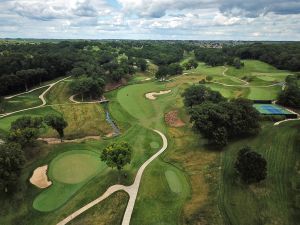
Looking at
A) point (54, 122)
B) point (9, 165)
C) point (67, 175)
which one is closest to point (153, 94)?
point (54, 122)

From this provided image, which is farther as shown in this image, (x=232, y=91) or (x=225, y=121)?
(x=232, y=91)

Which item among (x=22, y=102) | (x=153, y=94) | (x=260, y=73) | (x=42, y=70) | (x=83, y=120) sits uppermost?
(x=42, y=70)

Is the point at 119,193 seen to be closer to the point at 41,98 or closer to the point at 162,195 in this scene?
the point at 162,195

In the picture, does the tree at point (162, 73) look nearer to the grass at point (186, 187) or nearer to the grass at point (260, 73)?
the grass at point (260, 73)

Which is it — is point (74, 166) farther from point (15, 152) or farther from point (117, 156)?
point (117, 156)

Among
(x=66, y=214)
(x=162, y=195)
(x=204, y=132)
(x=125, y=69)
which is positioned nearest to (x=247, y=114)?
(x=204, y=132)

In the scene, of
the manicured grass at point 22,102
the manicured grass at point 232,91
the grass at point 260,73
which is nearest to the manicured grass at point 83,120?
the manicured grass at point 22,102

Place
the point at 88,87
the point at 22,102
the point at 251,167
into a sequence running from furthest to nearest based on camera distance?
1. the point at 88,87
2. the point at 22,102
3. the point at 251,167
